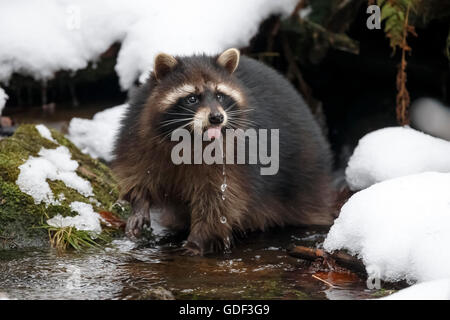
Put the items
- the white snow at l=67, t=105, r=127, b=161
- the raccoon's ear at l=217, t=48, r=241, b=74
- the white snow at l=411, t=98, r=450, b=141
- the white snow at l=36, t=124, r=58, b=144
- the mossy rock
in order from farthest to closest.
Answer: the white snow at l=411, t=98, r=450, b=141 < the white snow at l=67, t=105, r=127, b=161 < the white snow at l=36, t=124, r=58, b=144 < the raccoon's ear at l=217, t=48, r=241, b=74 < the mossy rock

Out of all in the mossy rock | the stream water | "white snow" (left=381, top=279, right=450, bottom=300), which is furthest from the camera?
the mossy rock

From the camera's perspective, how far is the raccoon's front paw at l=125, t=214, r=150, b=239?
532 centimetres

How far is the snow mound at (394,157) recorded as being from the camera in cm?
575

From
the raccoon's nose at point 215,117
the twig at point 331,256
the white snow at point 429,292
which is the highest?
the raccoon's nose at point 215,117

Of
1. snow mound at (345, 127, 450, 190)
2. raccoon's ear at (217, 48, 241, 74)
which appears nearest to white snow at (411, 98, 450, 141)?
snow mound at (345, 127, 450, 190)

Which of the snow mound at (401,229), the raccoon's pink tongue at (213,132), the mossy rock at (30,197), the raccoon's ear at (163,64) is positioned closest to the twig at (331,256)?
the snow mound at (401,229)

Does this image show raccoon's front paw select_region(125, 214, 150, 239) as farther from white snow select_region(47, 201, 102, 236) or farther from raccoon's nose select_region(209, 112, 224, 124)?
raccoon's nose select_region(209, 112, 224, 124)

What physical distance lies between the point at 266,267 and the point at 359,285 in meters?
0.75

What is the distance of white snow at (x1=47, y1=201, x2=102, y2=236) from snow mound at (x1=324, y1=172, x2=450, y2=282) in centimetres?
185

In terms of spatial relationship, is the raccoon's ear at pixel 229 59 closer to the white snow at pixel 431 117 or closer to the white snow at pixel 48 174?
the white snow at pixel 48 174

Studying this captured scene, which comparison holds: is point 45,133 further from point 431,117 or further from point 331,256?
point 431,117

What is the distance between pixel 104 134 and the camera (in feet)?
23.2

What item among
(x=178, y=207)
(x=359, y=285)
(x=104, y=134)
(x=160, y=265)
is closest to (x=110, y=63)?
(x=104, y=134)

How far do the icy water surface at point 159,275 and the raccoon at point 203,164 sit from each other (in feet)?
1.04
